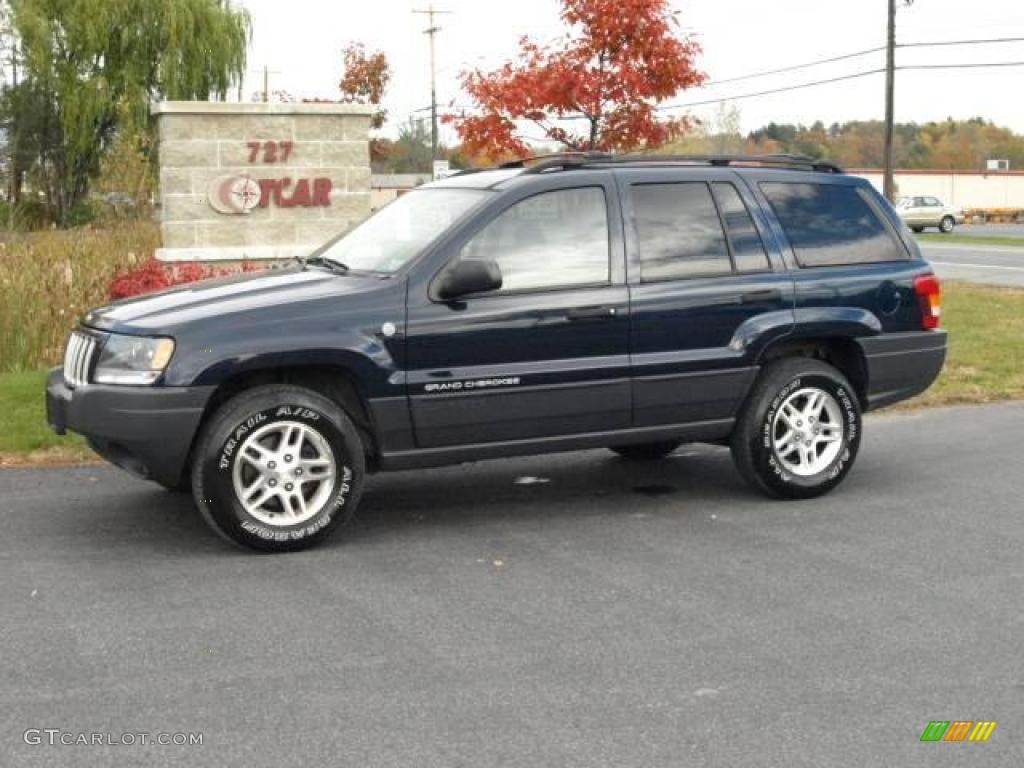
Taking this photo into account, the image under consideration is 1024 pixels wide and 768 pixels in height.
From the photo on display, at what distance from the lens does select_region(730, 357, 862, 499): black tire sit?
7.77 meters

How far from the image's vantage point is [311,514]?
6699mm

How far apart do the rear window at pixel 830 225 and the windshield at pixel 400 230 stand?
180cm

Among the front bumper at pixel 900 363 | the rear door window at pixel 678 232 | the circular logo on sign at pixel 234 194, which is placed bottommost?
the front bumper at pixel 900 363

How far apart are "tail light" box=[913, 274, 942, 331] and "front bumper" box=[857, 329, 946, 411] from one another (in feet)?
0.22

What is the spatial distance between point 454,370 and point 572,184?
4.05 ft

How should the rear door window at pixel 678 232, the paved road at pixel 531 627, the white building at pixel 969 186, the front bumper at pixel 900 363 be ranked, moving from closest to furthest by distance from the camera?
the paved road at pixel 531 627 → the rear door window at pixel 678 232 → the front bumper at pixel 900 363 → the white building at pixel 969 186

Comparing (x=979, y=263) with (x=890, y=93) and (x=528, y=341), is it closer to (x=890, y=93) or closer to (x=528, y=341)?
(x=890, y=93)

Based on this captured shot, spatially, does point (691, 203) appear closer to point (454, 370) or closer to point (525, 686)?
point (454, 370)

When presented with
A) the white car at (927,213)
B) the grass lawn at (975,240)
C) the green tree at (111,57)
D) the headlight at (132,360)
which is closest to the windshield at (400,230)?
the headlight at (132,360)

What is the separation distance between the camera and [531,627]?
554 cm

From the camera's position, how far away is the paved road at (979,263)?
25.5 metres

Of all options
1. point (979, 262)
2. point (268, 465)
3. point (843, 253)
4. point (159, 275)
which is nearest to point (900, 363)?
point (843, 253)

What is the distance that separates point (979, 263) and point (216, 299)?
1051 inches

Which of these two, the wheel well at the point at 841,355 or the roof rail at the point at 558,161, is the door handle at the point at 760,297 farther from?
the roof rail at the point at 558,161
